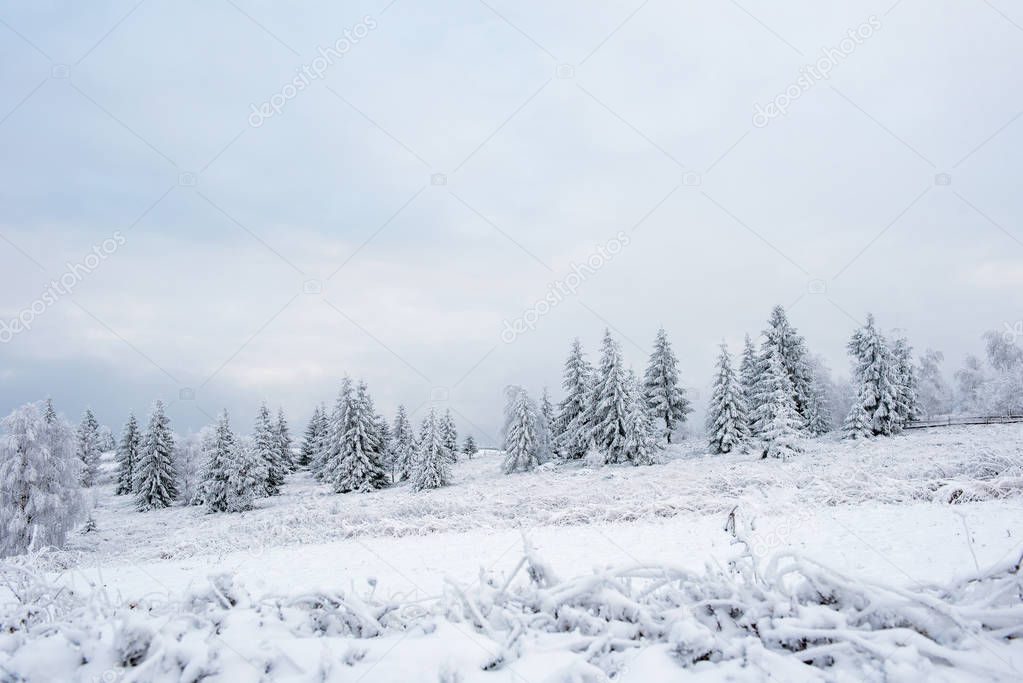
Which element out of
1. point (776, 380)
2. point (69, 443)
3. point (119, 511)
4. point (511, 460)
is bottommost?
point (119, 511)

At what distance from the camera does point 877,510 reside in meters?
11.8

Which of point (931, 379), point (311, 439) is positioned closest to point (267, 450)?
point (311, 439)

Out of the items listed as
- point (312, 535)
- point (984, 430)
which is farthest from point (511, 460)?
point (984, 430)

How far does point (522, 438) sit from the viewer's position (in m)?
40.3

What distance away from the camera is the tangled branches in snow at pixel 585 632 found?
7.02ft

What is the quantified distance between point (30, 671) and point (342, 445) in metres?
41.2

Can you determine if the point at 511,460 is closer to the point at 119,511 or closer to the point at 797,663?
the point at 119,511

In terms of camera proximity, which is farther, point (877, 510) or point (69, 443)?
point (69, 443)

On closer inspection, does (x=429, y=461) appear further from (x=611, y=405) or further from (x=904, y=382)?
(x=904, y=382)

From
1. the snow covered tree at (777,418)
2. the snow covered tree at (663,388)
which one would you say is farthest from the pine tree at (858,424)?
the snow covered tree at (663,388)

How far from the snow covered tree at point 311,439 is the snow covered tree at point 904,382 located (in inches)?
2192

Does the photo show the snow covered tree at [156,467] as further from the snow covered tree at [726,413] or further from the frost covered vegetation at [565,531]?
the snow covered tree at [726,413]

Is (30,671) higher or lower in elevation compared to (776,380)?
lower

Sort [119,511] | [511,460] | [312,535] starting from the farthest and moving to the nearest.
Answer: [119,511] < [511,460] < [312,535]
